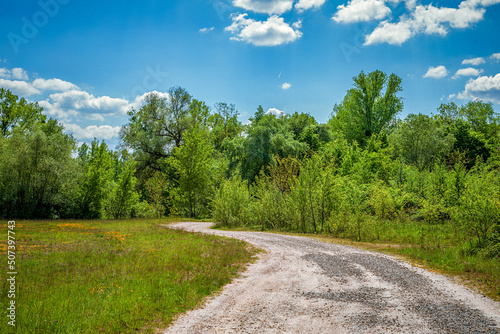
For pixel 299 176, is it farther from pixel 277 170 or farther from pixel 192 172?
pixel 192 172

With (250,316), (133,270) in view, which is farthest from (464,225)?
(133,270)

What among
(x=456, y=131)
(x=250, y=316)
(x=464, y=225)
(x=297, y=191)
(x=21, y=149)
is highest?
(x=456, y=131)

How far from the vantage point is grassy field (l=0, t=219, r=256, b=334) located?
643 cm

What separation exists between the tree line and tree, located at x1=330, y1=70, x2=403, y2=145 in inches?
6.8

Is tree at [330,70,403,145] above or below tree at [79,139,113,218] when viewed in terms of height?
above

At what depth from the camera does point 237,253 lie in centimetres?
1419

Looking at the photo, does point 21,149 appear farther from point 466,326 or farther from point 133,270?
point 466,326

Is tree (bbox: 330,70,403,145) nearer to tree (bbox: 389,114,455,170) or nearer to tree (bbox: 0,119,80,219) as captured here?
tree (bbox: 389,114,455,170)

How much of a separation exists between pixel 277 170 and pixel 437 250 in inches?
812

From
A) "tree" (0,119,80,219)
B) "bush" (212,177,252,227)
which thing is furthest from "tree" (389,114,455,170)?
"tree" (0,119,80,219)

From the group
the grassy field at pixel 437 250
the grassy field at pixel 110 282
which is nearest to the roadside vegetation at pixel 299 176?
Result: the grassy field at pixel 437 250

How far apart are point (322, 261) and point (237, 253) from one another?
3.89 metres

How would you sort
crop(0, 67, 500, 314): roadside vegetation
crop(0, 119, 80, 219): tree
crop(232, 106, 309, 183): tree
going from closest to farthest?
crop(0, 67, 500, 314): roadside vegetation → crop(0, 119, 80, 219): tree → crop(232, 106, 309, 183): tree

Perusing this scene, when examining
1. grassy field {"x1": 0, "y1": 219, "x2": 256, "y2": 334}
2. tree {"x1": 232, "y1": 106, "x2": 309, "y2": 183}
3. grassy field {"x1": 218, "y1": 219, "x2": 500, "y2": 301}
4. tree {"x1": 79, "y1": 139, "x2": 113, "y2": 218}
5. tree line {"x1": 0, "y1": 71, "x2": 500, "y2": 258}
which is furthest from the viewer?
tree {"x1": 232, "y1": 106, "x2": 309, "y2": 183}
